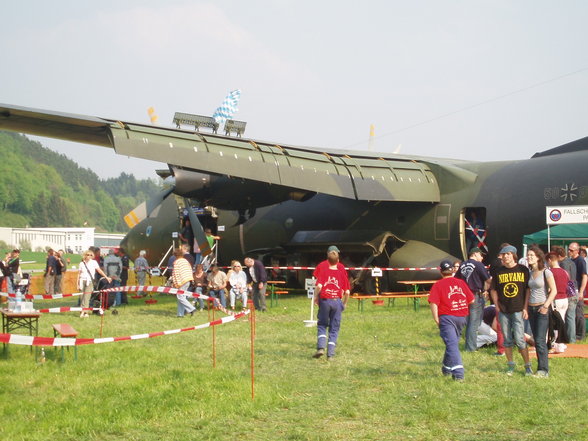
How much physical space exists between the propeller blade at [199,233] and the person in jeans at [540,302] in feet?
45.6

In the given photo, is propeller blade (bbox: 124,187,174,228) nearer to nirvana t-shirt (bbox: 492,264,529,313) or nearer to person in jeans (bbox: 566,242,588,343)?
person in jeans (bbox: 566,242,588,343)

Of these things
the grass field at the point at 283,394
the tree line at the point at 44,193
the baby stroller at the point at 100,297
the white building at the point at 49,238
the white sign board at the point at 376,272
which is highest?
the tree line at the point at 44,193

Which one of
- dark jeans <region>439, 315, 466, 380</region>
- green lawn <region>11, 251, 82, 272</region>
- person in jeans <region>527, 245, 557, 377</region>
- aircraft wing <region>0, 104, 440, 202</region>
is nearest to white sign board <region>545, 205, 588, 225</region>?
aircraft wing <region>0, 104, 440, 202</region>

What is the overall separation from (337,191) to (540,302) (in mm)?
9731

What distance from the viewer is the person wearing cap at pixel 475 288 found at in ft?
38.9

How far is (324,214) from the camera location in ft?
73.6

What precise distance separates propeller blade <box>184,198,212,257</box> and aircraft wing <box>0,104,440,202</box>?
Answer: 487 cm

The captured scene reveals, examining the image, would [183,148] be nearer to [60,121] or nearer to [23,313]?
[60,121]

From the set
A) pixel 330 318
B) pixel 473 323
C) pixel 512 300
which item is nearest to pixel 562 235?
pixel 473 323

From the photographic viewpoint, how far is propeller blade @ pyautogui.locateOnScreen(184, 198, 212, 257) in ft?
73.7

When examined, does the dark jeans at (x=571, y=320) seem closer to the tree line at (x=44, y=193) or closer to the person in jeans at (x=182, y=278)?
the person in jeans at (x=182, y=278)

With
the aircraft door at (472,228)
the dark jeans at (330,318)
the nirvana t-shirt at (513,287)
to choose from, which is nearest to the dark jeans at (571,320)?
the nirvana t-shirt at (513,287)

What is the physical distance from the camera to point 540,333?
9688 millimetres

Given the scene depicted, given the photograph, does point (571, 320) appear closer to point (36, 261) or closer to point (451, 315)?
point (451, 315)
